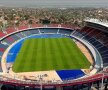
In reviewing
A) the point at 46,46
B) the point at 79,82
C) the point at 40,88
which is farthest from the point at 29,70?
the point at 46,46

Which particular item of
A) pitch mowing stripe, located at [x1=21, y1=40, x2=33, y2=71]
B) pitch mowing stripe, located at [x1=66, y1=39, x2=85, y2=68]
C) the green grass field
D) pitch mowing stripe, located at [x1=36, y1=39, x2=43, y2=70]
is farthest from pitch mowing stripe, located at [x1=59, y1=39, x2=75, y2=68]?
pitch mowing stripe, located at [x1=21, y1=40, x2=33, y2=71]

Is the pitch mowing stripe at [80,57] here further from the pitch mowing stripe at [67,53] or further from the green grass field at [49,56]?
the pitch mowing stripe at [67,53]

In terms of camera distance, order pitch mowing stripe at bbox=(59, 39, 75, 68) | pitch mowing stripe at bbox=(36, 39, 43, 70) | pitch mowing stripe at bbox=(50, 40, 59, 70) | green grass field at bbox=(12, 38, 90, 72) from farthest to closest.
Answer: pitch mowing stripe at bbox=(59, 39, 75, 68) < pitch mowing stripe at bbox=(50, 40, 59, 70) < pitch mowing stripe at bbox=(36, 39, 43, 70) < green grass field at bbox=(12, 38, 90, 72)

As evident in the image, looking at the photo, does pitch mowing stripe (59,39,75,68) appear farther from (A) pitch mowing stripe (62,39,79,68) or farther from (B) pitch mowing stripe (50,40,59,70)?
Result: (B) pitch mowing stripe (50,40,59,70)

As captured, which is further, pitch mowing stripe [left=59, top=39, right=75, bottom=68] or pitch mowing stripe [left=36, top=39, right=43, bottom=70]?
pitch mowing stripe [left=59, top=39, right=75, bottom=68]

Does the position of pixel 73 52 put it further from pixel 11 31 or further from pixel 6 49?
pixel 11 31

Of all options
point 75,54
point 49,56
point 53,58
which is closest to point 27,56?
point 49,56

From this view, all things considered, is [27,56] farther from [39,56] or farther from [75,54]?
[75,54]

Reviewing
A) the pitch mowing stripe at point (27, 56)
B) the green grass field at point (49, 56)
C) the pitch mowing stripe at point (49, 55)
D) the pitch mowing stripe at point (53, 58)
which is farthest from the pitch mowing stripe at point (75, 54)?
the pitch mowing stripe at point (27, 56)
